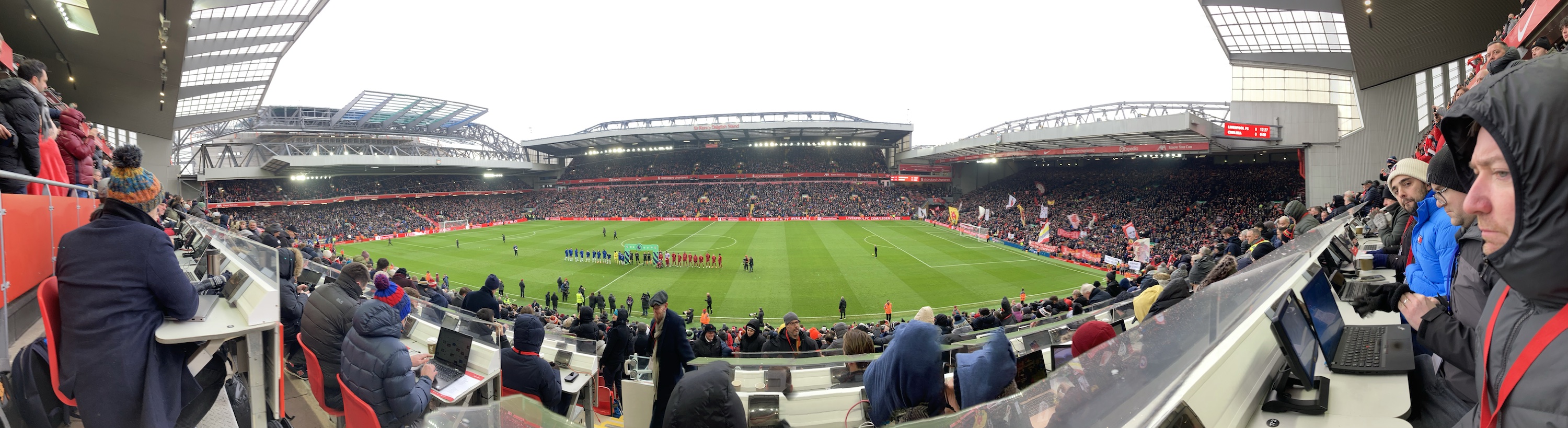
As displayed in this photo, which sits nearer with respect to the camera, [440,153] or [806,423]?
[806,423]

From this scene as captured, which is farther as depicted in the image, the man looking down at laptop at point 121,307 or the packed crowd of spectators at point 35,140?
the packed crowd of spectators at point 35,140

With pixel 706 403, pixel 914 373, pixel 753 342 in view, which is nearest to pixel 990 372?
pixel 914 373

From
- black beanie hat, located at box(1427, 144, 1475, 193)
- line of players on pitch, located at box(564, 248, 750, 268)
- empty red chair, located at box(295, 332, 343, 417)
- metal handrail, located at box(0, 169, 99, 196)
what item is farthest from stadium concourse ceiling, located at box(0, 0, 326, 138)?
black beanie hat, located at box(1427, 144, 1475, 193)

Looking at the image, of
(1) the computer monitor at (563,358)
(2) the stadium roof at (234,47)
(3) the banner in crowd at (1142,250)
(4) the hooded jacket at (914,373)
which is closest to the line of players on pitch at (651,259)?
(2) the stadium roof at (234,47)

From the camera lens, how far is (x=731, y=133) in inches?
2215

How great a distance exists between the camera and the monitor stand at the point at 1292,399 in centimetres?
221

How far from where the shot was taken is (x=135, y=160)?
2.58m

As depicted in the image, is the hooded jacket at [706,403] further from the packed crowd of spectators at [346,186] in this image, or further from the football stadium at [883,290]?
the packed crowd of spectators at [346,186]

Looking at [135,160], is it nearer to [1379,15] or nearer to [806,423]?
[806,423]

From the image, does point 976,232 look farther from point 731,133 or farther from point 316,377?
point 316,377

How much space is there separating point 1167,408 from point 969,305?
1823 centimetres

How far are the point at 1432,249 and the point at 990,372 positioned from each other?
351 cm

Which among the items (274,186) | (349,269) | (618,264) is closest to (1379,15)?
(349,269)

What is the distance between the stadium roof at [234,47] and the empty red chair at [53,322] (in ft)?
51.1
